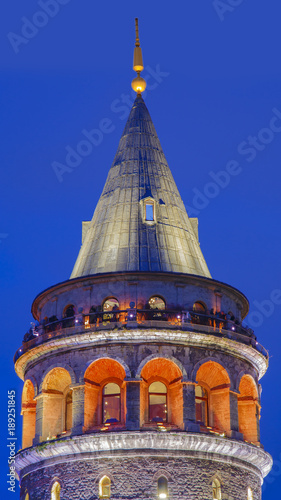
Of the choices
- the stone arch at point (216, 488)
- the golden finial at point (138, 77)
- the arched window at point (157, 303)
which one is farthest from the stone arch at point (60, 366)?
the golden finial at point (138, 77)

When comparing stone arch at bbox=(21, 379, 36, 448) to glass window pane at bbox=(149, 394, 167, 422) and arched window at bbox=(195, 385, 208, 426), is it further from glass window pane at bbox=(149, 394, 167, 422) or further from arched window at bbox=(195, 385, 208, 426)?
arched window at bbox=(195, 385, 208, 426)

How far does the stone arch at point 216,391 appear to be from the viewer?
52.8 metres

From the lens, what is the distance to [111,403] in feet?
171

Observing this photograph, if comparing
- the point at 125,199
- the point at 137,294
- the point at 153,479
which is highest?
the point at 125,199

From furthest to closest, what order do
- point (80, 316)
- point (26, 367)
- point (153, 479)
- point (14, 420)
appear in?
point (14, 420), point (26, 367), point (80, 316), point (153, 479)

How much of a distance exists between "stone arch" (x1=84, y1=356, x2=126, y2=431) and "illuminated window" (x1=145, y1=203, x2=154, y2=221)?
32.6 ft

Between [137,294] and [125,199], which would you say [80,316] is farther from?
[125,199]

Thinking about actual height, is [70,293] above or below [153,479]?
above

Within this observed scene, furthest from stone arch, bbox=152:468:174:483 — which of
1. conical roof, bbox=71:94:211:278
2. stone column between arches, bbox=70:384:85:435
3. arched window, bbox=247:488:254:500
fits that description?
conical roof, bbox=71:94:211:278

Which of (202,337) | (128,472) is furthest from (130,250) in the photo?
(128,472)

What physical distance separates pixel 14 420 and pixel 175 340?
1449cm

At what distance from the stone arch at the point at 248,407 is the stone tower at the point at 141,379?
0.19 feet

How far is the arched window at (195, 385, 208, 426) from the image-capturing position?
53125 millimetres

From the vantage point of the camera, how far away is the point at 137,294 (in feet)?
175
